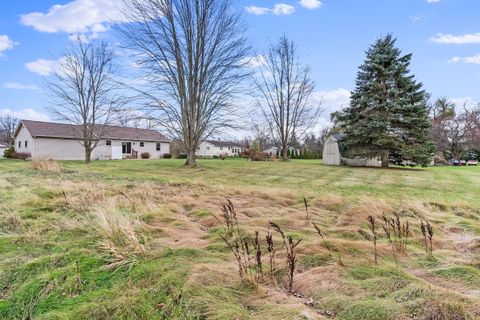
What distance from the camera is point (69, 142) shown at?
2858 centimetres

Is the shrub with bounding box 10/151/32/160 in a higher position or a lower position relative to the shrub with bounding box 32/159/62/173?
higher

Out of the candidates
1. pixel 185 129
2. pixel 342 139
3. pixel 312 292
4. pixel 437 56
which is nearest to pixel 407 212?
pixel 312 292

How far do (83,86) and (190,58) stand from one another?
10094 mm

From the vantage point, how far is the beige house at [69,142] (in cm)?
2683

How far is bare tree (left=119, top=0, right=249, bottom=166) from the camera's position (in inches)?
651

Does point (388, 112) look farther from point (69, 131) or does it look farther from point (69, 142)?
point (69, 131)

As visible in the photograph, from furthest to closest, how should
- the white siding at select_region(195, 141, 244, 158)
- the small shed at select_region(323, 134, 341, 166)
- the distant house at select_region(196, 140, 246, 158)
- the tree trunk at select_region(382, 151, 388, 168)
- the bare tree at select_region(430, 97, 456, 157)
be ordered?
the distant house at select_region(196, 140, 246, 158)
the white siding at select_region(195, 141, 244, 158)
the bare tree at select_region(430, 97, 456, 157)
the small shed at select_region(323, 134, 341, 166)
the tree trunk at select_region(382, 151, 388, 168)

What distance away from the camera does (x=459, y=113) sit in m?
36.9

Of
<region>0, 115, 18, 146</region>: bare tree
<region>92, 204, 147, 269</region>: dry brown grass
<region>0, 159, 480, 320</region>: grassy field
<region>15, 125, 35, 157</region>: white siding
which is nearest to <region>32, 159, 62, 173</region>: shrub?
<region>0, 159, 480, 320</region>: grassy field

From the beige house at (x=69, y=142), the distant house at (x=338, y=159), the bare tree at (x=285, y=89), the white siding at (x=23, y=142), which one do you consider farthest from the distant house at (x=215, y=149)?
the distant house at (x=338, y=159)

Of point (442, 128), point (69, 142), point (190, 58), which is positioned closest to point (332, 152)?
point (190, 58)

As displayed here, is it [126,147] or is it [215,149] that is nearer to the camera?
[126,147]

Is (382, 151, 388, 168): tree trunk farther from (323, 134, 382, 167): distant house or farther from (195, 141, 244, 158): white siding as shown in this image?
(195, 141, 244, 158): white siding

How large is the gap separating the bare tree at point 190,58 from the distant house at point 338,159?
32.6ft
